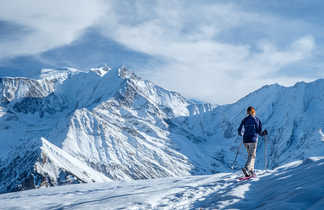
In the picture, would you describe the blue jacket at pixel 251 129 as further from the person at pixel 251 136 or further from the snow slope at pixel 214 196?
the snow slope at pixel 214 196

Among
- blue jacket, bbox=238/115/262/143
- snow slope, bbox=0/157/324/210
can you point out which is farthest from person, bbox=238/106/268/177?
snow slope, bbox=0/157/324/210

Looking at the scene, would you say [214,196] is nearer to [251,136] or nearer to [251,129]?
[251,136]

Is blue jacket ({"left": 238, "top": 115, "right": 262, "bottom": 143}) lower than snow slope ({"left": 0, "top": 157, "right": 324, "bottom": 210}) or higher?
higher

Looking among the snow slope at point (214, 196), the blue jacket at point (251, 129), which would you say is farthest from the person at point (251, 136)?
the snow slope at point (214, 196)

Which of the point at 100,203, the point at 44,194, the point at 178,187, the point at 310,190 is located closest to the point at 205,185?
the point at 178,187

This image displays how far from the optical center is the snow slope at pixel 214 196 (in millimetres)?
13578

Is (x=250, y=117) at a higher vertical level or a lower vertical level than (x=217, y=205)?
higher

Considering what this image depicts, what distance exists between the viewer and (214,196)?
1728cm

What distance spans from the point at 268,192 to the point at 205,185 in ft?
15.9

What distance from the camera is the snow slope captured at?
1358cm

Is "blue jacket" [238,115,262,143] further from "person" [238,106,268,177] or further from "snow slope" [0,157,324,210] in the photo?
"snow slope" [0,157,324,210]

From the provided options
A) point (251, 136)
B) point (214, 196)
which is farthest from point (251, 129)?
point (214, 196)

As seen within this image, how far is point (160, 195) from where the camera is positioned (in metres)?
18.0

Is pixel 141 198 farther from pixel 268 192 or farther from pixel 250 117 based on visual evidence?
pixel 250 117
